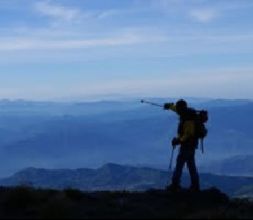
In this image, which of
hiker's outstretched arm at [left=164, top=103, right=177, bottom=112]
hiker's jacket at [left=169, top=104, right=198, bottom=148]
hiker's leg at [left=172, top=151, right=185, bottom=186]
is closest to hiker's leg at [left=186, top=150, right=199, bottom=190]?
hiker's leg at [left=172, top=151, right=185, bottom=186]

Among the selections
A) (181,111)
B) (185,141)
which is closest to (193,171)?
(185,141)

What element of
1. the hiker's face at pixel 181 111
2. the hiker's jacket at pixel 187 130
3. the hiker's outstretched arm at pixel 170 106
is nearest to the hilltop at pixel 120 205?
the hiker's jacket at pixel 187 130

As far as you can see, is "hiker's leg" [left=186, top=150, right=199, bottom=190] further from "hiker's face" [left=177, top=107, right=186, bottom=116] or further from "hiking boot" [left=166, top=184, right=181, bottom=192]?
"hiker's face" [left=177, top=107, right=186, bottom=116]

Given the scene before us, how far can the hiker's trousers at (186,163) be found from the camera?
21.5 m

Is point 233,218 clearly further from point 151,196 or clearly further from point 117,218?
point 151,196

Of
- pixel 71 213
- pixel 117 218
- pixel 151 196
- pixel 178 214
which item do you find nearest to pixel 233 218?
pixel 178 214

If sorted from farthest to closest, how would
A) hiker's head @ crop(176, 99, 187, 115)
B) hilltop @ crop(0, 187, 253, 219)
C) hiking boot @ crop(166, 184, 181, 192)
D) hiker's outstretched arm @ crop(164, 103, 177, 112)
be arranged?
hiking boot @ crop(166, 184, 181, 192) < hiker's outstretched arm @ crop(164, 103, 177, 112) < hiker's head @ crop(176, 99, 187, 115) < hilltop @ crop(0, 187, 253, 219)

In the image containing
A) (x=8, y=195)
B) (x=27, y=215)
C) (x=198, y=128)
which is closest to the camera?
(x=27, y=215)

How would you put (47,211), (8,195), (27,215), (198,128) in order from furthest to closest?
(198,128)
(8,195)
(27,215)
(47,211)

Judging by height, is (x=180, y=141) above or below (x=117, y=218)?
above

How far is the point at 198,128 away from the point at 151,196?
239 centimetres

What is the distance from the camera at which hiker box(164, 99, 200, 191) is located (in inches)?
831

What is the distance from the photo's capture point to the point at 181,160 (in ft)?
70.9

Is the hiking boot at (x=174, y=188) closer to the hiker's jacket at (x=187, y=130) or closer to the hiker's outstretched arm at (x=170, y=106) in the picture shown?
the hiker's jacket at (x=187, y=130)
